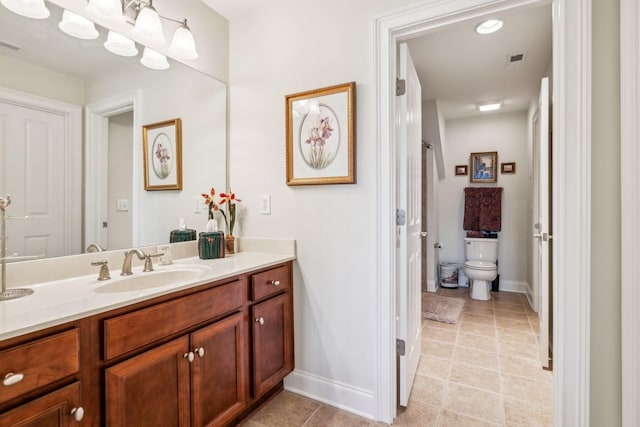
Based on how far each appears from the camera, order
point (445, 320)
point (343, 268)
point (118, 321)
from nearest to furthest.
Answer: point (118, 321)
point (343, 268)
point (445, 320)

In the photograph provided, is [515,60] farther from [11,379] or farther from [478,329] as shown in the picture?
[11,379]

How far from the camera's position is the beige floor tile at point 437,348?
7.68ft

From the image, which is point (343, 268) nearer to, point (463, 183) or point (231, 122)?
point (231, 122)

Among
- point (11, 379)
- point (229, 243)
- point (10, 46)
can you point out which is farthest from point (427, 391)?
point (10, 46)

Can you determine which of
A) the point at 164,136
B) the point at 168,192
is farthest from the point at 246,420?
the point at 164,136

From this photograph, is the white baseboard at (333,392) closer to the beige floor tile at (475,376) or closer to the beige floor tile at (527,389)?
the beige floor tile at (475,376)

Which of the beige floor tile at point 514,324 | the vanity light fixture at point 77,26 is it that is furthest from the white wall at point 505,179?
the vanity light fixture at point 77,26

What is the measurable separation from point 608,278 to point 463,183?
328 cm

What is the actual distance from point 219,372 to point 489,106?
12.9ft

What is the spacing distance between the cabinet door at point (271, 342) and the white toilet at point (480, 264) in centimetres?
270

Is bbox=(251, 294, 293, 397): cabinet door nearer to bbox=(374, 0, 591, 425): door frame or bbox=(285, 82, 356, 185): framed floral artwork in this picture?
bbox=(285, 82, 356, 185): framed floral artwork

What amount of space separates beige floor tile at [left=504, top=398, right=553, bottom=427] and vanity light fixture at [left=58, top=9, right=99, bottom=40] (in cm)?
280

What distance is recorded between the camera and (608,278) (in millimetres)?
1189

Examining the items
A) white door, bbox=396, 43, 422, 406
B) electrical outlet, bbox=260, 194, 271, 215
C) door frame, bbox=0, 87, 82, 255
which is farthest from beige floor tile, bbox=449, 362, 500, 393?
door frame, bbox=0, 87, 82, 255
